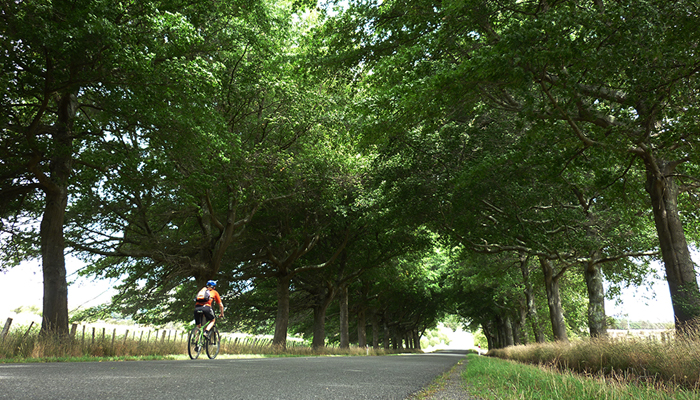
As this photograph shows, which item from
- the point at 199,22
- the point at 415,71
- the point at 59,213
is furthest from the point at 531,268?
the point at 59,213

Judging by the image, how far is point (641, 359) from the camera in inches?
259

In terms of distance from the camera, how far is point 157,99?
37.6ft

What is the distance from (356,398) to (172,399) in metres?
1.96

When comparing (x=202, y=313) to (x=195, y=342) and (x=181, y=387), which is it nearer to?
(x=195, y=342)

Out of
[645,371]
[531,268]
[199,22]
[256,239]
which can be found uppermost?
[199,22]

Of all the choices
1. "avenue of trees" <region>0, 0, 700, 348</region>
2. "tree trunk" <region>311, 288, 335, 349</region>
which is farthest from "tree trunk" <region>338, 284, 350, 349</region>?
"avenue of trees" <region>0, 0, 700, 348</region>

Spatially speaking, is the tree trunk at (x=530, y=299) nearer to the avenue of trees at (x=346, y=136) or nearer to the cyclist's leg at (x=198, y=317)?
the avenue of trees at (x=346, y=136)

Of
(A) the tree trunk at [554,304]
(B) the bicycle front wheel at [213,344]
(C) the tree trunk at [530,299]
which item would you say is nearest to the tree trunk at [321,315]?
(C) the tree trunk at [530,299]

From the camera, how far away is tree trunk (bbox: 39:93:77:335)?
36.8 feet

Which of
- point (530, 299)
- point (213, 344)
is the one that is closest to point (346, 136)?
point (213, 344)

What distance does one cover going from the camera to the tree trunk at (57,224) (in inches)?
441

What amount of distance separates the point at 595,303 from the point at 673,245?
22.3 feet

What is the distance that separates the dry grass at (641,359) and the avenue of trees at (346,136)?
82.5 inches

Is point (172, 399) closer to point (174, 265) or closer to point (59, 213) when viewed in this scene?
point (59, 213)
